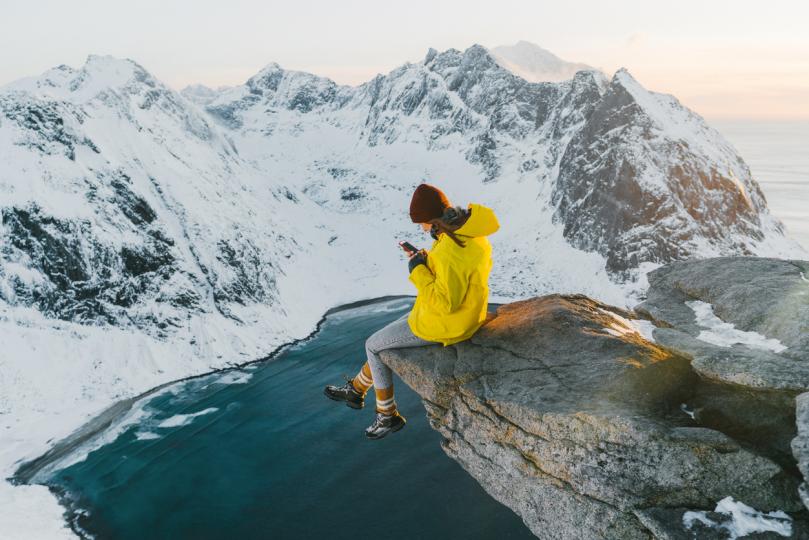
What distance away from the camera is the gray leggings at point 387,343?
8.46 meters

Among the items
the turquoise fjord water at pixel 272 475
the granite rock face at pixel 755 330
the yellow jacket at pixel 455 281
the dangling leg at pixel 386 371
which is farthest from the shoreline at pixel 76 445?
the granite rock face at pixel 755 330

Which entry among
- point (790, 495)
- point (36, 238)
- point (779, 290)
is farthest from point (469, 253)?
point (36, 238)

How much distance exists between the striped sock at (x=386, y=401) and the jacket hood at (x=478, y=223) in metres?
3.39

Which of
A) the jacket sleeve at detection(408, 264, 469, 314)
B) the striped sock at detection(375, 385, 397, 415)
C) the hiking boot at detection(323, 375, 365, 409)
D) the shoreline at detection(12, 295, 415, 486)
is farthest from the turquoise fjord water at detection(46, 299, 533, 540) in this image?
the jacket sleeve at detection(408, 264, 469, 314)

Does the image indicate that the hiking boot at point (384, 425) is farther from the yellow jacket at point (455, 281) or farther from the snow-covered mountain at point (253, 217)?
the snow-covered mountain at point (253, 217)

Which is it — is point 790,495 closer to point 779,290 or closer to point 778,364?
point 778,364

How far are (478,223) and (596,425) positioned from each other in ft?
10.6

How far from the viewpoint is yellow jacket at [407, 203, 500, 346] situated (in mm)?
7145

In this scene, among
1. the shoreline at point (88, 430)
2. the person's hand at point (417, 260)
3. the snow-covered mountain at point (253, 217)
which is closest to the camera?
the person's hand at point (417, 260)

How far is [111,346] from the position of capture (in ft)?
130

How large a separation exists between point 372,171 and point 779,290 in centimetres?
10806

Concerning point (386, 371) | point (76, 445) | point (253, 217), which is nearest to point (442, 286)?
point (386, 371)

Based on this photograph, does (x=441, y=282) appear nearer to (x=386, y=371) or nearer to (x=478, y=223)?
(x=478, y=223)

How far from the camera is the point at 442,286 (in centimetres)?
725
